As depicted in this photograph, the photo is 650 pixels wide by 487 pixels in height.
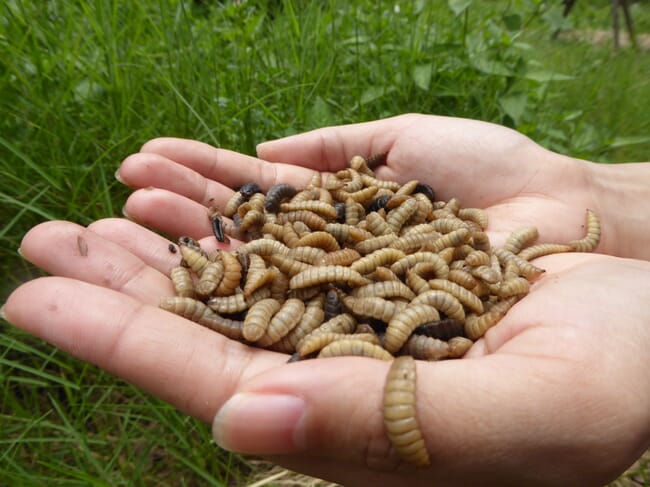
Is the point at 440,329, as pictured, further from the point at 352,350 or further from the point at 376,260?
the point at 376,260

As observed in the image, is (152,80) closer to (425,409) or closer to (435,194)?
(435,194)

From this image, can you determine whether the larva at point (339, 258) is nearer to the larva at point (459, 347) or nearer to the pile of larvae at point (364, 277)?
the pile of larvae at point (364, 277)

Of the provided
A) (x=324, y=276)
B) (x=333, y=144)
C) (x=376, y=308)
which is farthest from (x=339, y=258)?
(x=333, y=144)

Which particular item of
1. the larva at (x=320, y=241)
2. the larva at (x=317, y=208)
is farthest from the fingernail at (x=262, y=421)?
the larva at (x=317, y=208)

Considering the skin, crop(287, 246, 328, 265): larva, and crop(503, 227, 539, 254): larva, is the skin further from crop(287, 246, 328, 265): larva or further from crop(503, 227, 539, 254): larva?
crop(287, 246, 328, 265): larva

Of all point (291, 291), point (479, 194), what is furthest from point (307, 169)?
point (291, 291)

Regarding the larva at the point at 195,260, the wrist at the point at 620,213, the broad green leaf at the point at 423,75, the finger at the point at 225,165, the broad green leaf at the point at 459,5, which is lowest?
the wrist at the point at 620,213
